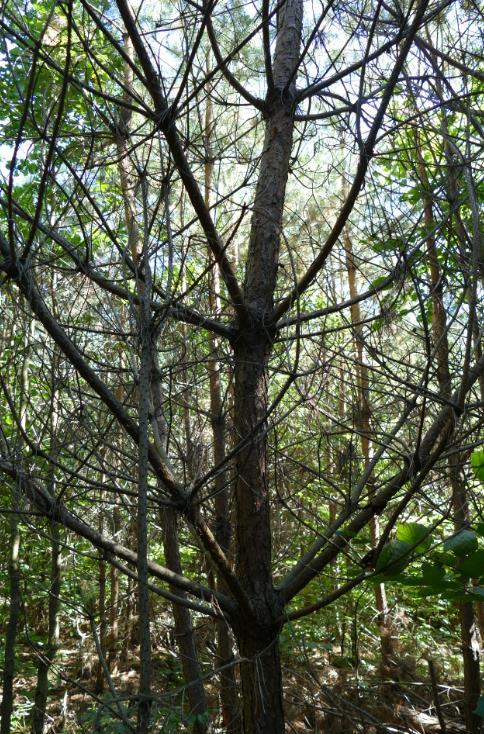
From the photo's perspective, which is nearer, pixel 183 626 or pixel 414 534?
pixel 414 534

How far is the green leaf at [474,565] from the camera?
1.42 meters

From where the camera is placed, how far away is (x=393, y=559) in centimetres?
166

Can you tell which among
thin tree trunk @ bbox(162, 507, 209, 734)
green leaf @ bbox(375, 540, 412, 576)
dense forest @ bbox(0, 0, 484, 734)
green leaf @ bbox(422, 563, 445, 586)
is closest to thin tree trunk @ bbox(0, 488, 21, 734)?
dense forest @ bbox(0, 0, 484, 734)

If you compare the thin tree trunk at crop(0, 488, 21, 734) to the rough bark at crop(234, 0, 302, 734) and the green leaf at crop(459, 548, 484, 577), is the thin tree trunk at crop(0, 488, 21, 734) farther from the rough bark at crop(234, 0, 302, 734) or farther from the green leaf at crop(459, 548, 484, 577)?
the green leaf at crop(459, 548, 484, 577)

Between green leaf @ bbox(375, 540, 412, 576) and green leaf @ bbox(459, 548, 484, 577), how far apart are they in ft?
0.77

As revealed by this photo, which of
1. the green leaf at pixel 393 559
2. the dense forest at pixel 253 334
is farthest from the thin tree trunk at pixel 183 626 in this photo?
the green leaf at pixel 393 559

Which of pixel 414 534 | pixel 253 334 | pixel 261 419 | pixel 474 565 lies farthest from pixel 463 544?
pixel 253 334

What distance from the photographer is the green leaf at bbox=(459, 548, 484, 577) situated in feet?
4.64

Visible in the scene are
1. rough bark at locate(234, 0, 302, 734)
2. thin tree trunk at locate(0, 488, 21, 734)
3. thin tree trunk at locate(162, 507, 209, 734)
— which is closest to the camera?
rough bark at locate(234, 0, 302, 734)

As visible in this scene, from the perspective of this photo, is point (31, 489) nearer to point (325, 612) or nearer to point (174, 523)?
point (174, 523)

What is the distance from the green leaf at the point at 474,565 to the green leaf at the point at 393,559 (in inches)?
9.2

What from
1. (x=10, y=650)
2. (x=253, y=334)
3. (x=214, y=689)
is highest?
(x=253, y=334)

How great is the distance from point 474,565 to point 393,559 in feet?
0.93

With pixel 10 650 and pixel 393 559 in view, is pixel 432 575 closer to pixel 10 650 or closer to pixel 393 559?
pixel 393 559
